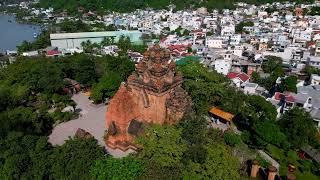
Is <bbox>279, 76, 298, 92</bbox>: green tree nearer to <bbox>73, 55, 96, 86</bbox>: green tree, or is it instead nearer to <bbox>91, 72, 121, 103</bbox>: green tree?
<bbox>91, 72, 121, 103</bbox>: green tree

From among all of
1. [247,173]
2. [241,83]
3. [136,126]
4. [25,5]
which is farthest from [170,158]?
[25,5]

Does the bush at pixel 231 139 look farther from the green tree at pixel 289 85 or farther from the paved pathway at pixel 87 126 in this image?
the green tree at pixel 289 85

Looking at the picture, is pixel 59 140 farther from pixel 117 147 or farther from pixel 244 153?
pixel 244 153

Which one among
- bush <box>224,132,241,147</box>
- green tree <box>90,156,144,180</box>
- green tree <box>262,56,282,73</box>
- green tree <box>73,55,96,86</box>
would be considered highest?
green tree <box>73,55,96,86</box>

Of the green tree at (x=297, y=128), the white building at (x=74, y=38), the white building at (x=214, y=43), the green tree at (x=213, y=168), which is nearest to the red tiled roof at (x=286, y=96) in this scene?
the green tree at (x=297, y=128)

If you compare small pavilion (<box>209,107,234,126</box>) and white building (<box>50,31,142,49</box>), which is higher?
white building (<box>50,31,142,49</box>)

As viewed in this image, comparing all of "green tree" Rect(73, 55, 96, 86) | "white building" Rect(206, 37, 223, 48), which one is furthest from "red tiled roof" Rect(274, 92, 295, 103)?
"white building" Rect(206, 37, 223, 48)

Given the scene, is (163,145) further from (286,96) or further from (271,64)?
(271,64)
